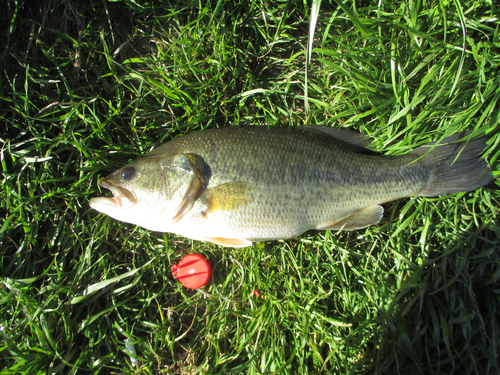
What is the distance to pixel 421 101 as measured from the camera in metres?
2.74

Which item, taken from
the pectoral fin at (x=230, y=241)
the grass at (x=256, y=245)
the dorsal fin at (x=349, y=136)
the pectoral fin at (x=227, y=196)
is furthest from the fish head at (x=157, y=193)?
the dorsal fin at (x=349, y=136)

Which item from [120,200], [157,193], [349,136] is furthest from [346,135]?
[120,200]

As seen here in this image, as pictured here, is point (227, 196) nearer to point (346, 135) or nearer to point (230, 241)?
point (230, 241)

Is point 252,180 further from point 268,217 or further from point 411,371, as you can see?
point 411,371

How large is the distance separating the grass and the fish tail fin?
0.43ft

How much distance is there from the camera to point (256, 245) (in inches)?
113

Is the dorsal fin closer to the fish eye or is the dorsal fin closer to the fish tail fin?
the fish tail fin

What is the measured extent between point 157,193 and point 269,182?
3.32 feet

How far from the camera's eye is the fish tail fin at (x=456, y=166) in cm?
264

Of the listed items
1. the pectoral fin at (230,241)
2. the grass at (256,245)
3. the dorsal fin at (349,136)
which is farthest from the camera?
the dorsal fin at (349,136)

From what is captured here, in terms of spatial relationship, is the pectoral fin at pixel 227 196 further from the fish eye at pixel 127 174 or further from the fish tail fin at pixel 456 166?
the fish tail fin at pixel 456 166

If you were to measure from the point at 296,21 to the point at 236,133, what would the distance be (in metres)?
1.54

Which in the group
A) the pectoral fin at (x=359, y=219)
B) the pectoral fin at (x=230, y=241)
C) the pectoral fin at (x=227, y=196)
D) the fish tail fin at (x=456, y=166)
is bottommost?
the pectoral fin at (x=230, y=241)

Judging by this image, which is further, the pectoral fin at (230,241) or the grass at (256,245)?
the grass at (256,245)
